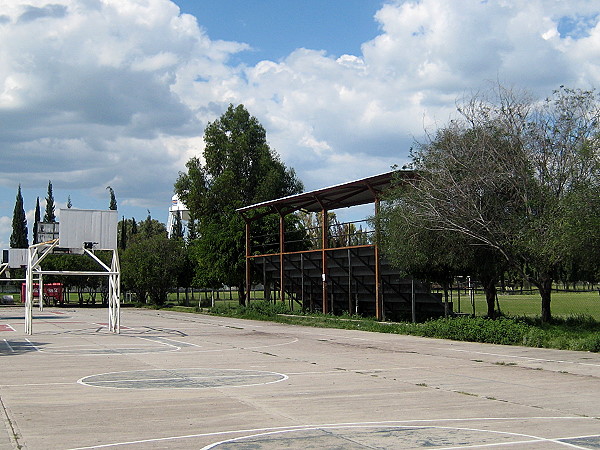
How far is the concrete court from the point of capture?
31.2 feet

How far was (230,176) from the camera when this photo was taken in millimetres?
64438

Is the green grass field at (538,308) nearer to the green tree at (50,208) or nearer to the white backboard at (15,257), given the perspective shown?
the white backboard at (15,257)

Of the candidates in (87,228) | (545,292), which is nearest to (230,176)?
(87,228)

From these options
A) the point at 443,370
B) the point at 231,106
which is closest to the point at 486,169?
the point at 443,370

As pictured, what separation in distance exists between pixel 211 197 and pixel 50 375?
48290 mm

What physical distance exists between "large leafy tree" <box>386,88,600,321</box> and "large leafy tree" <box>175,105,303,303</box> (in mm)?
34308

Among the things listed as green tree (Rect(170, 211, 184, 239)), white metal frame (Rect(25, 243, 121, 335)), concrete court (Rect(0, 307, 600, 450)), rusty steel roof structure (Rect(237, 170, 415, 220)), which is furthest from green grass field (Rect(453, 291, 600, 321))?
green tree (Rect(170, 211, 184, 239))

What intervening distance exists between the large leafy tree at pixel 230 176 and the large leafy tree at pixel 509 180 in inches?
1351

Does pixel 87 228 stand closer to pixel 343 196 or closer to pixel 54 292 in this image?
pixel 343 196

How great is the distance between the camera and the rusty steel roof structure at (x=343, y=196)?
34812 mm

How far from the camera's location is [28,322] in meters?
32.0

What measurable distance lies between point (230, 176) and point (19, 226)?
50.0m

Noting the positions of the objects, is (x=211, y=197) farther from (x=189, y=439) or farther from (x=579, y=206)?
(x=189, y=439)

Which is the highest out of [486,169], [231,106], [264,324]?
[231,106]
